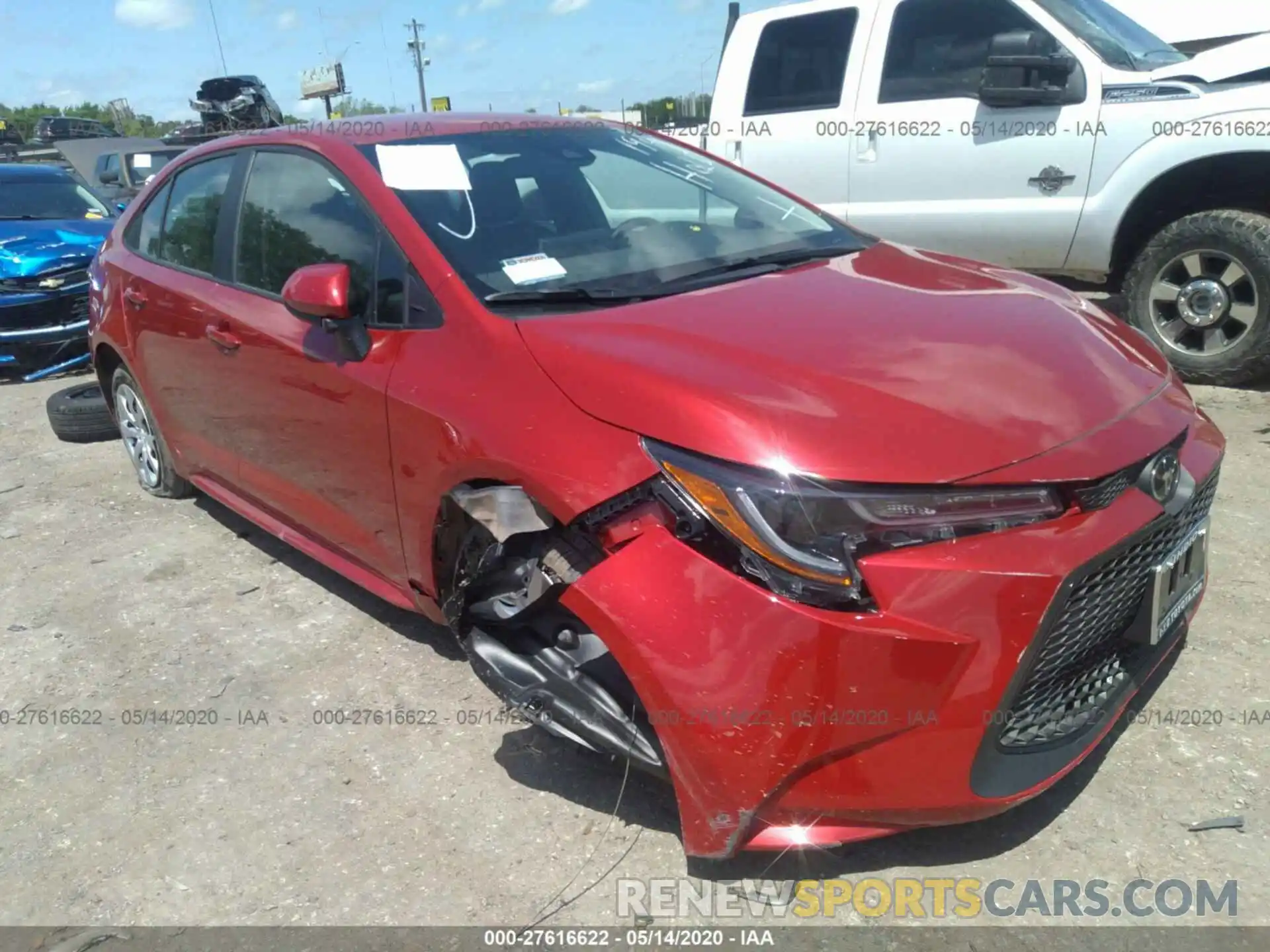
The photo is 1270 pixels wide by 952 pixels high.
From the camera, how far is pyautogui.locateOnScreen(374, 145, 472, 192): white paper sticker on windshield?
2.97 metres

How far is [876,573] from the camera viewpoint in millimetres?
1921

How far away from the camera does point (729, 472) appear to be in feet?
6.56

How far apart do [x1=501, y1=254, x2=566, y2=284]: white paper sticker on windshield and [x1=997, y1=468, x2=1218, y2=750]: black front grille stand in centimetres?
150

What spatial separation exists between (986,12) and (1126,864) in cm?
470

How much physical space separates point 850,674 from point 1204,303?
4.12 m

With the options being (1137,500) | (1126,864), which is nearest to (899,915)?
(1126,864)

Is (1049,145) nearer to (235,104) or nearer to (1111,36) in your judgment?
(1111,36)

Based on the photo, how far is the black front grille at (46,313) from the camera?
24.1ft

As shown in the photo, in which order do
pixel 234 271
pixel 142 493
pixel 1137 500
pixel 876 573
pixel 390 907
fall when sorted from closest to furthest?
pixel 876 573 → pixel 1137 500 → pixel 390 907 → pixel 234 271 → pixel 142 493

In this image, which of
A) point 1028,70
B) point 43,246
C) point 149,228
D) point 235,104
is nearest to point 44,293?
point 43,246

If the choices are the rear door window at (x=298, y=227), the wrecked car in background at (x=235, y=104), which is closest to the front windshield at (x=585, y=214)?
the rear door window at (x=298, y=227)

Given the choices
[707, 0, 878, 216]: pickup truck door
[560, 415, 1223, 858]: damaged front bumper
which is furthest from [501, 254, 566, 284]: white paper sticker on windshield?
[707, 0, 878, 216]: pickup truck door

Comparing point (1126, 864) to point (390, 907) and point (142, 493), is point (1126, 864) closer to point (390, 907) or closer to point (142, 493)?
point (390, 907)

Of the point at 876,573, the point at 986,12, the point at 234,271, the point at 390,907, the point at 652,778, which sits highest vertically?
the point at 986,12
